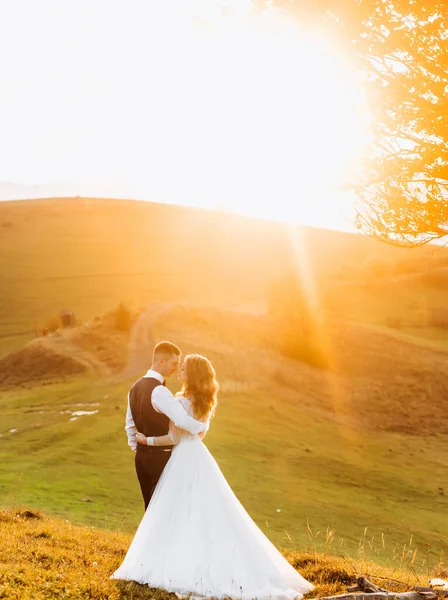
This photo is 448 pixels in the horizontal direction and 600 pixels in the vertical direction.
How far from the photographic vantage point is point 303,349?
171 ft

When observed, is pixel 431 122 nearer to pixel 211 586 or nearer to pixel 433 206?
pixel 433 206

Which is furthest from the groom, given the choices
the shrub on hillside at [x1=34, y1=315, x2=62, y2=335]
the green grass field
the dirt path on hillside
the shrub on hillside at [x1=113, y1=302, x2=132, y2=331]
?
the shrub on hillside at [x1=34, y1=315, x2=62, y2=335]

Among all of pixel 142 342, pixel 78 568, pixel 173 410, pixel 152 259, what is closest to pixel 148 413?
pixel 173 410

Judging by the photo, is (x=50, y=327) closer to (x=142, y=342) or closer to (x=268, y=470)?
(x=142, y=342)

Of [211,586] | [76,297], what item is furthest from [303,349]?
[211,586]

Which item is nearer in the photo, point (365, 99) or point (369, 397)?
point (365, 99)

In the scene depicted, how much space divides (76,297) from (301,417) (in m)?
43.4

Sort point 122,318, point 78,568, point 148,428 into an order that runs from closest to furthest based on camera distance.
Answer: point 148,428, point 78,568, point 122,318

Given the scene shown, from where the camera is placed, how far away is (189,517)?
26.1 feet

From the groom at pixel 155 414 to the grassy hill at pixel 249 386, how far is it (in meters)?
3.17

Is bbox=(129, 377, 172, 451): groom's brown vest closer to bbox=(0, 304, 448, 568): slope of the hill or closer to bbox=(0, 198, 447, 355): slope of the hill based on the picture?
bbox=(0, 304, 448, 568): slope of the hill

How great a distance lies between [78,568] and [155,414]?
2472 mm

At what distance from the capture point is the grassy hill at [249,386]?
2225cm

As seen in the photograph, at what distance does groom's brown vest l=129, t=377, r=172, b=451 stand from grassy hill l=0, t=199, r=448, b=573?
11.3ft
